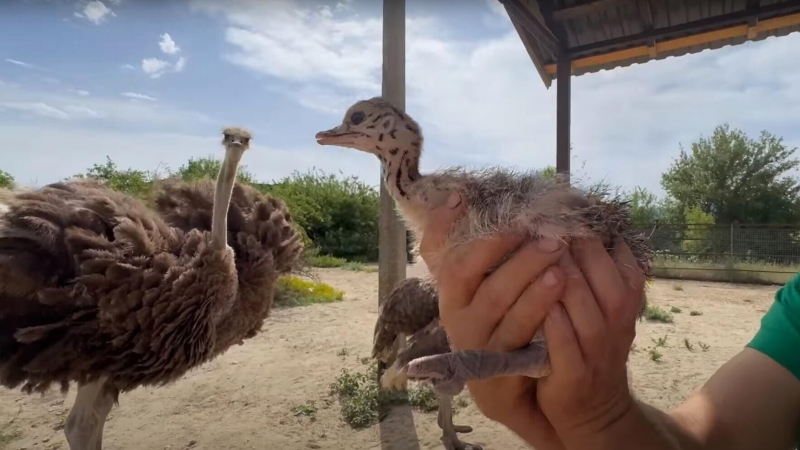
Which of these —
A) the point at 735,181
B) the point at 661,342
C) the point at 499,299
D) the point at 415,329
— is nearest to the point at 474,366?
the point at 499,299

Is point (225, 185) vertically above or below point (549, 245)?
above

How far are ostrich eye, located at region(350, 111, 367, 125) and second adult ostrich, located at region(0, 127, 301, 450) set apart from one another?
84.4 inches

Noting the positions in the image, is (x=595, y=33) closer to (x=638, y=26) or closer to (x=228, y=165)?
(x=638, y=26)

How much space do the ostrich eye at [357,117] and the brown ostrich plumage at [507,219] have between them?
690 millimetres

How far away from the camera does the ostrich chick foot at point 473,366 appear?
3.81 ft

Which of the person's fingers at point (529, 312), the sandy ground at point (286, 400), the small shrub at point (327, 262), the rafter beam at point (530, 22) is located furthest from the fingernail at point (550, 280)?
the small shrub at point (327, 262)

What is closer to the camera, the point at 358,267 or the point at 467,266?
the point at 467,266

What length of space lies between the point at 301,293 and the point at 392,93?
689 centimetres

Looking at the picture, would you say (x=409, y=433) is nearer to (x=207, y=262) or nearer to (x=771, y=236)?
(x=207, y=262)

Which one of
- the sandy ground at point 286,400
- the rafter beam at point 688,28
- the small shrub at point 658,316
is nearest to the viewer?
the rafter beam at point 688,28

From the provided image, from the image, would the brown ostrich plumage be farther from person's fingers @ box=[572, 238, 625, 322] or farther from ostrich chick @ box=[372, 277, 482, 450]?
ostrich chick @ box=[372, 277, 482, 450]

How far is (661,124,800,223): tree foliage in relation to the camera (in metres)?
20.1

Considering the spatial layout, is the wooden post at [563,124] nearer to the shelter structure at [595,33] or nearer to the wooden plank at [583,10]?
the shelter structure at [595,33]

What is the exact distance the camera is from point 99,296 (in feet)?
11.7
